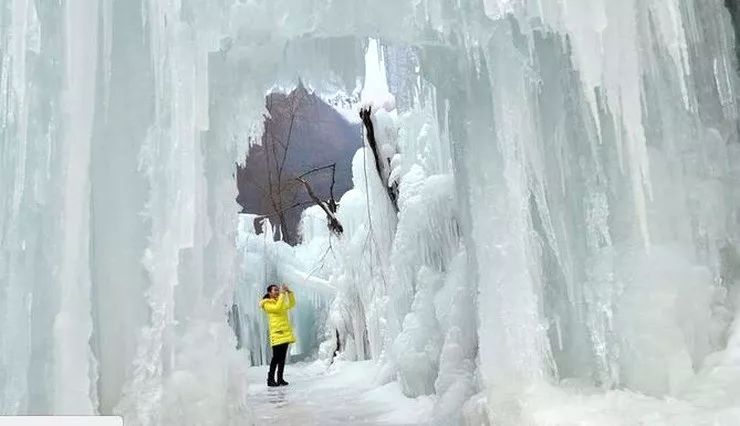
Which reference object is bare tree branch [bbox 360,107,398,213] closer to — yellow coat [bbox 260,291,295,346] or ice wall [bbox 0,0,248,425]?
yellow coat [bbox 260,291,295,346]

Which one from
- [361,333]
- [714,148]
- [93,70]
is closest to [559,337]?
[714,148]

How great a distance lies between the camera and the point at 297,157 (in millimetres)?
21641

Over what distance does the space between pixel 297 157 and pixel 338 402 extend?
1501 centimetres

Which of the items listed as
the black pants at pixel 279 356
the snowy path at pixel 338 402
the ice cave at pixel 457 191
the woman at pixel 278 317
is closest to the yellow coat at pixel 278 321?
the woman at pixel 278 317

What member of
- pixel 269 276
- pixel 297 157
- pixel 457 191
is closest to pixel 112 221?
pixel 457 191

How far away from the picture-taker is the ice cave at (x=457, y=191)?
3.29m

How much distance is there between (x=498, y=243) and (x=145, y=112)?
7.32 feet

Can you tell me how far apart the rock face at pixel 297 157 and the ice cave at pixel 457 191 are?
12088mm

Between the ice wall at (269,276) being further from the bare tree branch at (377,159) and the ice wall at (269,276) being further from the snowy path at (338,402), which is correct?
the bare tree branch at (377,159)

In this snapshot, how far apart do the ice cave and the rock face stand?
476 inches

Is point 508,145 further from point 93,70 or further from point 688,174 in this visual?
point 93,70

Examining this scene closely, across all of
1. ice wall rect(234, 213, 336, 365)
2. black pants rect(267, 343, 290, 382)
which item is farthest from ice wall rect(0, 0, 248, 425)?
ice wall rect(234, 213, 336, 365)

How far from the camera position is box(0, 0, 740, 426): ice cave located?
10.8ft

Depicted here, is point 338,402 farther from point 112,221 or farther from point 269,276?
point 269,276
